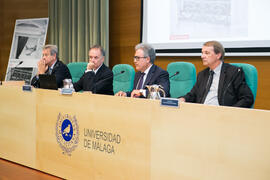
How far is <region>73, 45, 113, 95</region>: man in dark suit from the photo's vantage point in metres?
3.45

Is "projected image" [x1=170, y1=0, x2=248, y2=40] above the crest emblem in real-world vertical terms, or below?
above

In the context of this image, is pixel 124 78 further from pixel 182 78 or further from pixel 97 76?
pixel 182 78

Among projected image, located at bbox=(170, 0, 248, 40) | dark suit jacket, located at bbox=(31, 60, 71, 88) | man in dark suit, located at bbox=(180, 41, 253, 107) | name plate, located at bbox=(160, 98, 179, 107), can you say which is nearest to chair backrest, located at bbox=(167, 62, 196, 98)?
man in dark suit, located at bbox=(180, 41, 253, 107)

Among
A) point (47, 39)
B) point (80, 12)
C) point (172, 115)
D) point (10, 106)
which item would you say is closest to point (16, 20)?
point (47, 39)

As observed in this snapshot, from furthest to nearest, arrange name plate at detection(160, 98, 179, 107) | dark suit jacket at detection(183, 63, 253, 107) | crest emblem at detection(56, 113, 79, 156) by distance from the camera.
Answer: dark suit jacket at detection(183, 63, 253, 107) < crest emblem at detection(56, 113, 79, 156) < name plate at detection(160, 98, 179, 107)

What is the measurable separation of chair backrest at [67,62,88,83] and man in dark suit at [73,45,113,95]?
544mm

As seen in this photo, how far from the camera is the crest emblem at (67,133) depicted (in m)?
2.40

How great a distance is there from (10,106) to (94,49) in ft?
3.61

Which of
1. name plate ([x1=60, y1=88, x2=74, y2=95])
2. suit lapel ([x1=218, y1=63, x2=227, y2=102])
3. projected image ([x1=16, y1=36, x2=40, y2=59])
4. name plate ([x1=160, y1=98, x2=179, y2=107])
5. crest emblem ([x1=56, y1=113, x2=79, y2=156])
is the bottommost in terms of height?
crest emblem ([x1=56, y1=113, x2=79, y2=156])

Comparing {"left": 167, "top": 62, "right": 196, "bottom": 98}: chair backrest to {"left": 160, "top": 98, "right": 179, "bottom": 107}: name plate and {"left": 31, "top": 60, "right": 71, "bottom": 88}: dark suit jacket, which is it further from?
{"left": 160, "top": 98, "right": 179, "bottom": 107}: name plate

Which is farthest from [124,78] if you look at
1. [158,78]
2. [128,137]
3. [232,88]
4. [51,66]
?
[128,137]

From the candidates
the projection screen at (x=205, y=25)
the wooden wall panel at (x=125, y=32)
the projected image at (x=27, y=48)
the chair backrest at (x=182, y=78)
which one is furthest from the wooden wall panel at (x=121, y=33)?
the chair backrest at (x=182, y=78)

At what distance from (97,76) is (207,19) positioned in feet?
5.35

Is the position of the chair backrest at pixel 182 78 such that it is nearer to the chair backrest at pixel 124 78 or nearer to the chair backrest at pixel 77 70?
the chair backrest at pixel 124 78
